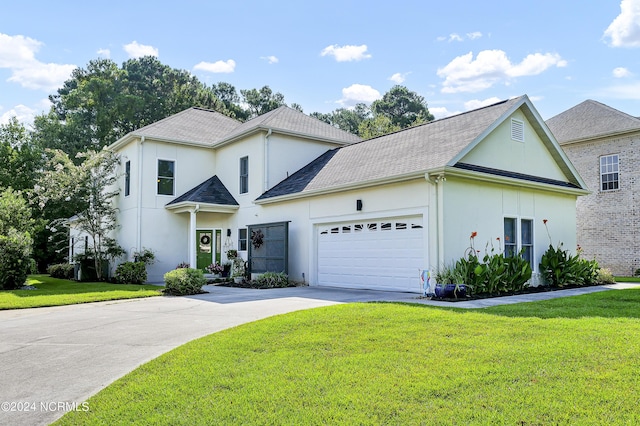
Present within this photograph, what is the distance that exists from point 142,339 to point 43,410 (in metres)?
2.91

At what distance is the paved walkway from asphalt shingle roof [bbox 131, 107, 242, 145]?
27.8 ft

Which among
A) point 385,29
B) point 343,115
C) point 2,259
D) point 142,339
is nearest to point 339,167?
point 385,29

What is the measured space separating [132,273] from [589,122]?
66.1 ft

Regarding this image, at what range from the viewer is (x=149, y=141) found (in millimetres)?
19297

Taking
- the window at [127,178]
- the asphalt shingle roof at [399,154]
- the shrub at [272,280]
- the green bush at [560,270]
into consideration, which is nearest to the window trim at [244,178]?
the asphalt shingle roof at [399,154]

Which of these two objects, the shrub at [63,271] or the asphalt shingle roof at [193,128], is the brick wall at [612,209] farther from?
the shrub at [63,271]

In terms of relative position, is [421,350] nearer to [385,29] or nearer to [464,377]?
[464,377]

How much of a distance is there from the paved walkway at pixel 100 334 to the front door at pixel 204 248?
6.54m

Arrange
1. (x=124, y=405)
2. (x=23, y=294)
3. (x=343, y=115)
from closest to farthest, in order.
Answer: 1. (x=124, y=405)
2. (x=23, y=294)
3. (x=343, y=115)

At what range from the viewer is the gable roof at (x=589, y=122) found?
66.7 feet

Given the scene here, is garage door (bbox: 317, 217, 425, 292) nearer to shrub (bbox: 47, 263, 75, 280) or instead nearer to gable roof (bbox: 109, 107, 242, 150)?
gable roof (bbox: 109, 107, 242, 150)

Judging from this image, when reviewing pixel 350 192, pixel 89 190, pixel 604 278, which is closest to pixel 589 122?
pixel 604 278

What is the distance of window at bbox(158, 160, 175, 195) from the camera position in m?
19.7

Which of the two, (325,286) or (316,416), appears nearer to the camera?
(316,416)
